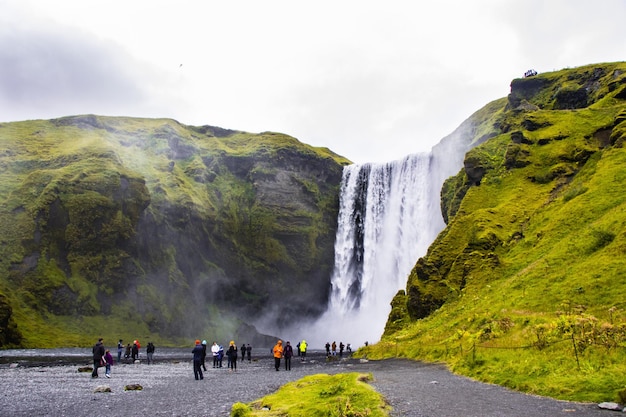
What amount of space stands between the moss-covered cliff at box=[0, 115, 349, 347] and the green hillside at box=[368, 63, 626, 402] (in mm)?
62085

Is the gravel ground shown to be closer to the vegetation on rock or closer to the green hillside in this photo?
the vegetation on rock

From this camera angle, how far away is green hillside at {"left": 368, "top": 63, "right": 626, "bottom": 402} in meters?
18.5

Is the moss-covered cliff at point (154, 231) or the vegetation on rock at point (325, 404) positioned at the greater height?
the moss-covered cliff at point (154, 231)

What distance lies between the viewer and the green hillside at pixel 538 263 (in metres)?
18.5

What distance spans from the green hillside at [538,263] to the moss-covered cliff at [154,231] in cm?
6208

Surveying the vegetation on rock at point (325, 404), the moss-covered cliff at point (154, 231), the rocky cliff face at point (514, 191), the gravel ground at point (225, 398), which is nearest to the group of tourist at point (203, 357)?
the gravel ground at point (225, 398)

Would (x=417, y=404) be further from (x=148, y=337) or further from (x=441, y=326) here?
(x=148, y=337)

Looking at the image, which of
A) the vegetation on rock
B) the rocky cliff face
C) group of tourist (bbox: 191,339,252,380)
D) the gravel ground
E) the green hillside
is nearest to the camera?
the vegetation on rock

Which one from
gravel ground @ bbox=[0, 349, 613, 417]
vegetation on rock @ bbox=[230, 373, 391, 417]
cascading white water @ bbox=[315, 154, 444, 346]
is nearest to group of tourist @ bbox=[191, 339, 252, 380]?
gravel ground @ bbox=[0, 349, 613, 417]

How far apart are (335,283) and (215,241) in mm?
34808

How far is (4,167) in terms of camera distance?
120000 mm

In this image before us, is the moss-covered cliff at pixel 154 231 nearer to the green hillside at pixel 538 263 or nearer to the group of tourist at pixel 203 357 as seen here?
the group of tourist at pixel 203 357

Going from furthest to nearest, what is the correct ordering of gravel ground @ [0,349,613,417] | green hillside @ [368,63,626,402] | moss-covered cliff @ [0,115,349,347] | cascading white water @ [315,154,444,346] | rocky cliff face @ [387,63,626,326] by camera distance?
1. moss-covered cliff @ [0,115,349,347]
2. cascading white water @ [315,154,444,346]
3. rocky cliff face @ [387,63,626,326]
4. green hillside @ [368,63,626,402]
5. gravel ground @ [0,349,613,417]

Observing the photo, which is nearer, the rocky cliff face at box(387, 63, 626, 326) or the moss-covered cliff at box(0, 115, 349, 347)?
the rocky cliff face at box(387, 63, 626, 326)
